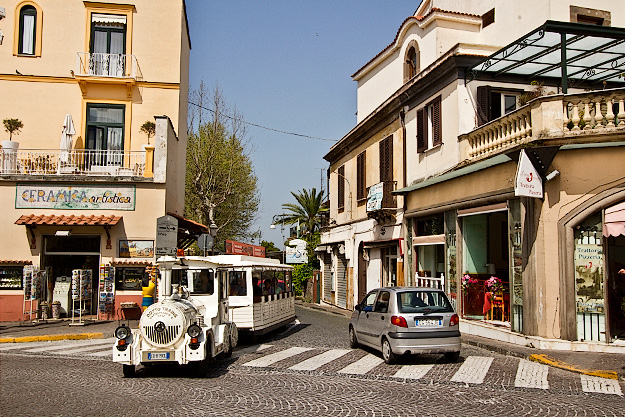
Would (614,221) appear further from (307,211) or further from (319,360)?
(307,211)

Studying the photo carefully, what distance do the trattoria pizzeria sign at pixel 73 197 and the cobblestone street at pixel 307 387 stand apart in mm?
7745

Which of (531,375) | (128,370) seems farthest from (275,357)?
(531,375)

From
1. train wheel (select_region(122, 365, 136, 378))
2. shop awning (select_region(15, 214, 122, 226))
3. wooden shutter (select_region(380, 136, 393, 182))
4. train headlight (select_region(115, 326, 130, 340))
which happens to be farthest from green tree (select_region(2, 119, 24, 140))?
train wheel (select_region(122, 365, 136, 378))

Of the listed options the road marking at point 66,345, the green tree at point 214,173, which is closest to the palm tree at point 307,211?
the green tree at point 214,173

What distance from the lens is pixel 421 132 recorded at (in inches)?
828

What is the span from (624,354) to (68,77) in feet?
69.5

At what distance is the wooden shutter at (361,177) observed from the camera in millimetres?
27281

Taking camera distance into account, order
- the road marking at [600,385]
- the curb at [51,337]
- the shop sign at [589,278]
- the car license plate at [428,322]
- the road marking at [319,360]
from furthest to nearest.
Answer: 1. the curb at [51,337]
2. the shop sign at [589,278]
3. the car license plate at [428,322]
4. the road marking at [319,360]
5. the road marking at [600,385]

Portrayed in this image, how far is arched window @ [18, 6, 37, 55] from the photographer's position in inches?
942

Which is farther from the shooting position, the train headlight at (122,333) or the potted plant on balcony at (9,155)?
the potted plant on balcony at (9,155)

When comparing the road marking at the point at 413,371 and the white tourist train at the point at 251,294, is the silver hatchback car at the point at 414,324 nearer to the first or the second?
the road marking at the point at 413,371

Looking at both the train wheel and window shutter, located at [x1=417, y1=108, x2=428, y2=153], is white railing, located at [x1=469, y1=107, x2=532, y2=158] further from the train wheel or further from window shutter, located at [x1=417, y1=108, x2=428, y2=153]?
the train wheel

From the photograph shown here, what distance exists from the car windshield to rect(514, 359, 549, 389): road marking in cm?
177

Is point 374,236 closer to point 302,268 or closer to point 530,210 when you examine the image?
point 530,210
